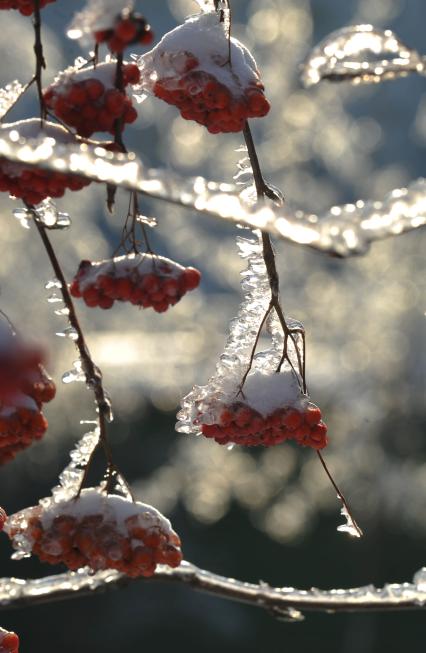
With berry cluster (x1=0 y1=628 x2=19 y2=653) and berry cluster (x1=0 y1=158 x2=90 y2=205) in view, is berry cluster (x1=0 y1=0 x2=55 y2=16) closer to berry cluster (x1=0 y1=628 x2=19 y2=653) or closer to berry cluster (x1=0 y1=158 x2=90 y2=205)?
berry cluster (x1=0 y1=158 x2=90 y2=205)

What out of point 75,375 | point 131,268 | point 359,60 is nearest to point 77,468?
point 75,375

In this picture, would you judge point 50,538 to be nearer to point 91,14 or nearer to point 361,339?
point 91,14

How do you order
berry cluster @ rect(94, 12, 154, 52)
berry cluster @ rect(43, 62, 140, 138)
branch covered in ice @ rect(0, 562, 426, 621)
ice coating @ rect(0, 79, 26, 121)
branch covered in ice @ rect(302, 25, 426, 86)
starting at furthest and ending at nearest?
branch covered in ice @ rect(0, 562, 426, 621) < ice coating @ rect(0, 79, 26, 121) < berry cluster @ rect(43, 62, 140, 138) < branch covered in ice @ rect(302, 25, 426, 86) < berry cluster @ rect(94, 12, 154, 52)

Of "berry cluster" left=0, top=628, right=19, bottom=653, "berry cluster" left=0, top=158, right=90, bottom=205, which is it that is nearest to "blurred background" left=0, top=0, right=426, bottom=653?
"berry cluster" left=0, top=628, right=19, bottom=653

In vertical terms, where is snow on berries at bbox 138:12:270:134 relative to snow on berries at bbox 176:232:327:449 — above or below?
above

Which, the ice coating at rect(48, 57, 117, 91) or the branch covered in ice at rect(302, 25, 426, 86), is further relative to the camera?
the ice coating at rect(48, 57, 117, 91)

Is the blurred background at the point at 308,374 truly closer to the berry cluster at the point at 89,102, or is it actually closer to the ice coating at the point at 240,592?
the ice coating at the point at 240,592

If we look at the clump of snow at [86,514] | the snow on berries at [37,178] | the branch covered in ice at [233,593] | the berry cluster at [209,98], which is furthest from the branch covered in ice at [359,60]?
the branch covered in ice at [233,593]

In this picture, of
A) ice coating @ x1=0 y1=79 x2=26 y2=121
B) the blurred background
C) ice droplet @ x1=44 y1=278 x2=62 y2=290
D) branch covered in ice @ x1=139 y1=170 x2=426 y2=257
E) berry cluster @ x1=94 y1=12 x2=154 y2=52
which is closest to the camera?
branch covered in ice @ x1=139 y1=170 x2=426 y2=257
